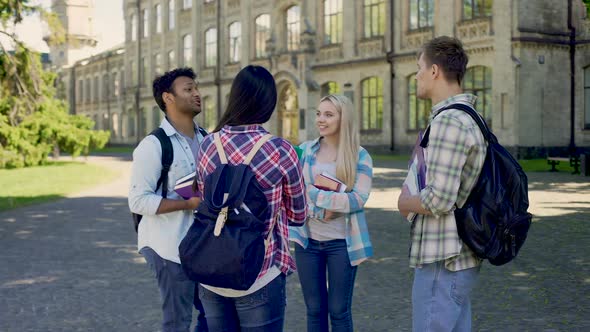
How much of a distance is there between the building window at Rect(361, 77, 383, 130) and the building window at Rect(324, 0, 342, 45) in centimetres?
337

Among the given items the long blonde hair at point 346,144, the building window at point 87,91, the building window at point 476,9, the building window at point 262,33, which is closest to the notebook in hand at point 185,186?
the long blonde hair at point 346,144

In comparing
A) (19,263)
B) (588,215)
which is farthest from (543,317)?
(588,215)

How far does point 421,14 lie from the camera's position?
32781 millimetres

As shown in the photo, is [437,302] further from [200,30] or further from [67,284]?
[200,30]

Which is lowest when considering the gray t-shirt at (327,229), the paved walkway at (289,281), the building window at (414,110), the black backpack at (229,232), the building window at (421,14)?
the paved walkway at (289,281)

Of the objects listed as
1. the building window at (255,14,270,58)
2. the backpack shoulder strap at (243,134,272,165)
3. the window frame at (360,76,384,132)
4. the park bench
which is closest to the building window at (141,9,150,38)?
the building window at (255,14,270,58)

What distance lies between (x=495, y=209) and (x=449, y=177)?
0.81 feet

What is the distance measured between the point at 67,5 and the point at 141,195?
8138cm

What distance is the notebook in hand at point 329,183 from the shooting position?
4504 millimetres

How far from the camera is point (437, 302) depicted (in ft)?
11.0

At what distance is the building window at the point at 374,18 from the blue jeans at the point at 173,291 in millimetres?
31974

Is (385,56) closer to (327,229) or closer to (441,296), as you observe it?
(327,229)

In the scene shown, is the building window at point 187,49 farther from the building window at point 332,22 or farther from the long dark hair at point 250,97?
the long dark hair at point 250,97

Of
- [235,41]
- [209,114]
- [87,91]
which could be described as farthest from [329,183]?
[87,91]
